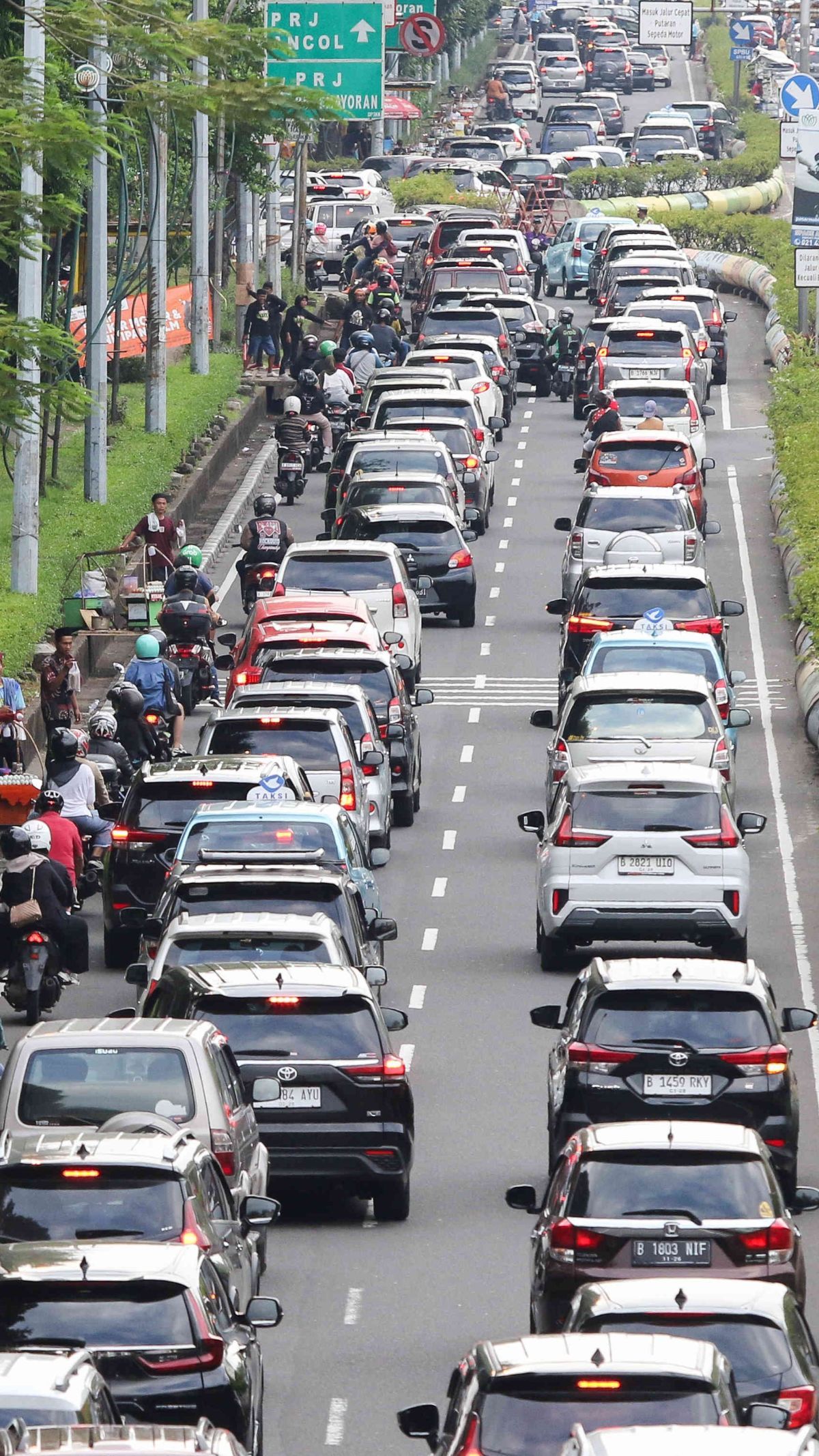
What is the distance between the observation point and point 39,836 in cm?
2122

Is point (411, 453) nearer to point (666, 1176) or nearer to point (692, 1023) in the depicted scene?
point (692, 1023)

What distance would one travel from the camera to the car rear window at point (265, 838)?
67.2 feet

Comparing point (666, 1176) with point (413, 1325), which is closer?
point (666, 1176)

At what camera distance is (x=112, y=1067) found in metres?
14.4

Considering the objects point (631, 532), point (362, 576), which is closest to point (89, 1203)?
point (362, 576)

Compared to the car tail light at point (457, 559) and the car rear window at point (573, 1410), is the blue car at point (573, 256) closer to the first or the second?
the car tail light at point (457, 559)

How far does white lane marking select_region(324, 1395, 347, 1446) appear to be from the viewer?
43.6ft

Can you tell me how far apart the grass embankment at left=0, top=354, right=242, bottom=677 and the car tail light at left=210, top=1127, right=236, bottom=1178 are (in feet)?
50.9

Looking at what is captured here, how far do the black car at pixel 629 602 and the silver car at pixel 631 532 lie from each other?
3.51 m

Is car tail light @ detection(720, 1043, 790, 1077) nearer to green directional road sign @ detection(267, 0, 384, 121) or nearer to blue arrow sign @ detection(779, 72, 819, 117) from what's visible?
blue arrow sign @ detection(779, 72, 819, 117)

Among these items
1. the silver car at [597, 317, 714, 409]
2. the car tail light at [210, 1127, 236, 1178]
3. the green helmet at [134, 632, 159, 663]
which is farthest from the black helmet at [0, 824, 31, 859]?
the silver car at [597, 317, 714, 409]

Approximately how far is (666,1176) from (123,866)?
31.4 feet

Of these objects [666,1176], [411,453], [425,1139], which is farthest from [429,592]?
[666,1176]

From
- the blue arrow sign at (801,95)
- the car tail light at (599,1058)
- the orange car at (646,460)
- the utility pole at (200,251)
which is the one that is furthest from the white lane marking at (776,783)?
the utility pole at (200,251)
